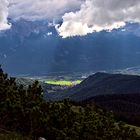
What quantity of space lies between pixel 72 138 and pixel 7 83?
144 ft

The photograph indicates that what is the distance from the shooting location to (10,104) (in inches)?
6811

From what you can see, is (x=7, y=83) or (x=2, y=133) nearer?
(x=2, y=133)

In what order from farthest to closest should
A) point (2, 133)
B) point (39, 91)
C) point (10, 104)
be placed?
1. point (39, 91)
2. point (10, 104)
3. point (2, 133)

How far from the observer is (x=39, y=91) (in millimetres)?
184125

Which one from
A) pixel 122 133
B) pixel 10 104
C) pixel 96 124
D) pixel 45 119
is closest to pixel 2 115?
pixel 10 104

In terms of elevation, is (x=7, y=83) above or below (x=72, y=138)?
above

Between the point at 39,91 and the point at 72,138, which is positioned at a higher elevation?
the point at 39,91

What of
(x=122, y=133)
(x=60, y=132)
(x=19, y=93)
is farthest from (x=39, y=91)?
(x=122, y=133)

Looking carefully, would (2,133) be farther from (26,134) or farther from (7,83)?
(7,83)

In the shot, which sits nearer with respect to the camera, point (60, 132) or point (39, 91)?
point (60, 132)

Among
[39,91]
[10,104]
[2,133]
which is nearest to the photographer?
[2,133]

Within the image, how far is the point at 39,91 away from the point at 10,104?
1576cm

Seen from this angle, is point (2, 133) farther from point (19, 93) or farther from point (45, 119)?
point (19, 93)

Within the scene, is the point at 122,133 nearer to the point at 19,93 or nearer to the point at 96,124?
the point at 96,124
